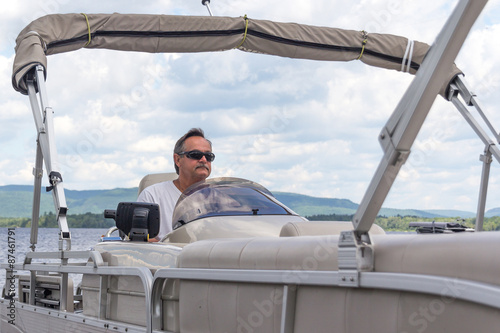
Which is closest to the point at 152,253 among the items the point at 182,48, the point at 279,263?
the point at 279,263

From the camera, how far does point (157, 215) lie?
12.8 feet

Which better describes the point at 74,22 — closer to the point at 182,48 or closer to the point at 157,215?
the point at 182,48

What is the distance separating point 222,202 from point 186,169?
4.14 feet

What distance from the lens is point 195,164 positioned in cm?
514

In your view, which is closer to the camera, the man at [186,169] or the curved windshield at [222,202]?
the curved windshield at [222,202]

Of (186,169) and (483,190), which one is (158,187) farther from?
(483,190)

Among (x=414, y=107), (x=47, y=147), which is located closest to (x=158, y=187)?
(x=47, y=147)

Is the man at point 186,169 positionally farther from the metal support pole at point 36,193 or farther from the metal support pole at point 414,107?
the metal support pole at point 414,107

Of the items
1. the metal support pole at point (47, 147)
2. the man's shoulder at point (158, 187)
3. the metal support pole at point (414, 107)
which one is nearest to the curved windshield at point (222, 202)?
the metal support pole at point (47, 147)

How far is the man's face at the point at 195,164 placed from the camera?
5.14 meters

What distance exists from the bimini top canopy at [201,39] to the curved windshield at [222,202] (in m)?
2.04

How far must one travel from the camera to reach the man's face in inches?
203

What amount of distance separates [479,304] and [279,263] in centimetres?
86

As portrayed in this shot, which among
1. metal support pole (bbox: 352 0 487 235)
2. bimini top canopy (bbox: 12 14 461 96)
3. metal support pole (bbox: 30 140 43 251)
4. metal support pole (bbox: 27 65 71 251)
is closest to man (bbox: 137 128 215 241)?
metal support pole (bbox: 27 65 71 251)
